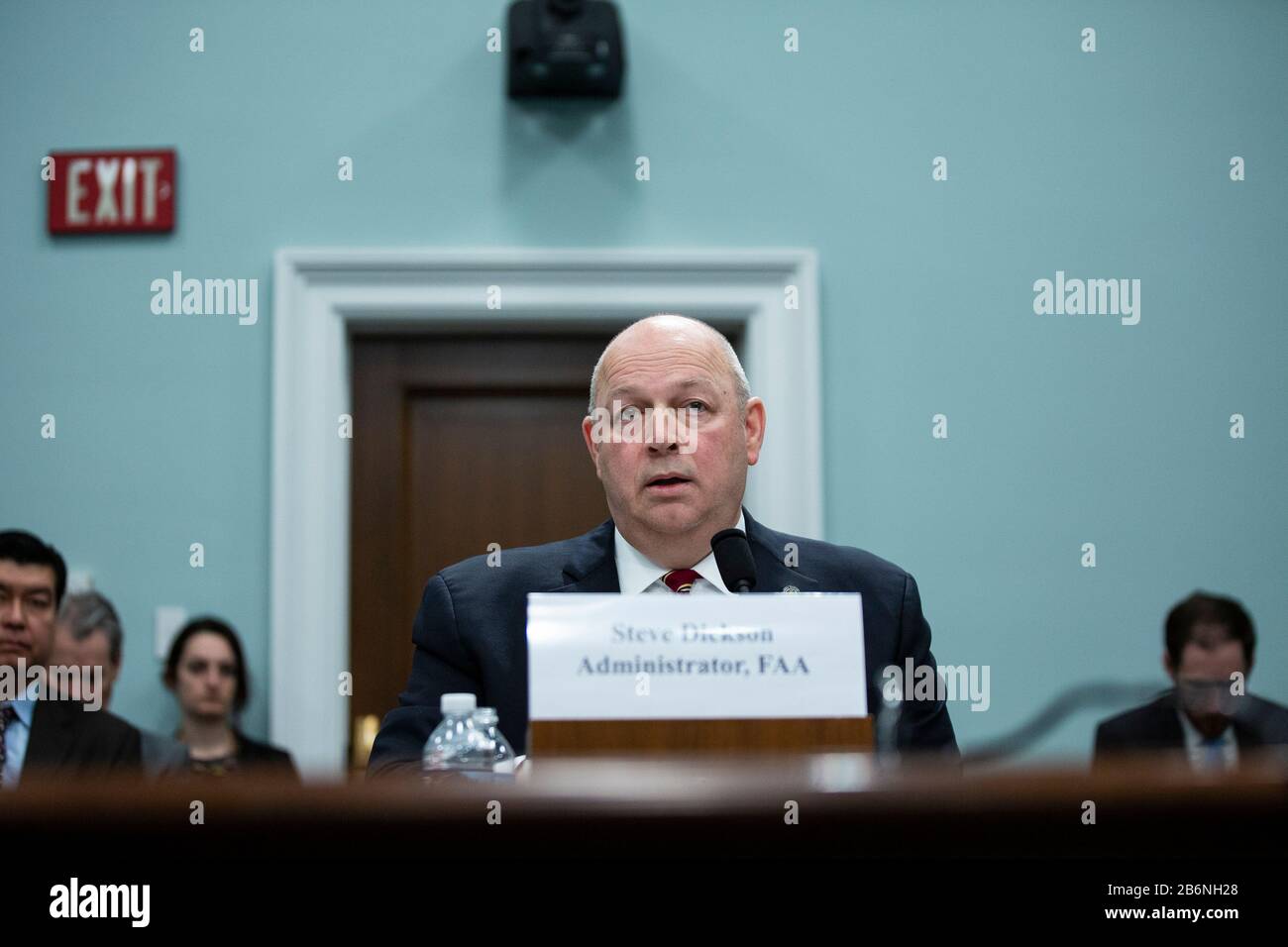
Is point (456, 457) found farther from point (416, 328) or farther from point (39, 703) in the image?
point (39, 703)

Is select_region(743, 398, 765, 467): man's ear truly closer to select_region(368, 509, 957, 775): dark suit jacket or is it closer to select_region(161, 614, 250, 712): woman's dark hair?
select_region(368, 509, 957, 775): dark suit jacket

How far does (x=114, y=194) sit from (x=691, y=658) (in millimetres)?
2297

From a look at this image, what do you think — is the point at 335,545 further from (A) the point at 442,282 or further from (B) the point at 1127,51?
(B) the point at 1127,51

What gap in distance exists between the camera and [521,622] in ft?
4.86

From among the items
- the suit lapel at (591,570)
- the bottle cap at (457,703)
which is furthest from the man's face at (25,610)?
the bottle cap at (457,703)

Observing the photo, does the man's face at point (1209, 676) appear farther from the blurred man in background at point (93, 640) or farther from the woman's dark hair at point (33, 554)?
the woman's dark hair at point (33, 554)

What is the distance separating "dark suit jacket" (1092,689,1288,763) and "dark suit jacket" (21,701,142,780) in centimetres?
182

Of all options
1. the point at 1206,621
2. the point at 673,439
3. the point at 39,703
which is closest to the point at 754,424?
the point at 673,439

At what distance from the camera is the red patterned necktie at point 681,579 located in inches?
55.6

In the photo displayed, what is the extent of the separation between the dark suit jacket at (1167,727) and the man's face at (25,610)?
6.63ft

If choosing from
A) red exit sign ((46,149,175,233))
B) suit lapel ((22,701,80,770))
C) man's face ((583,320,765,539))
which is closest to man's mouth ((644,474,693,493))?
man's face ((583,320,765,539))

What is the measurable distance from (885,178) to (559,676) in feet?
7.14

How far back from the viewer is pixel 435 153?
108 inches
